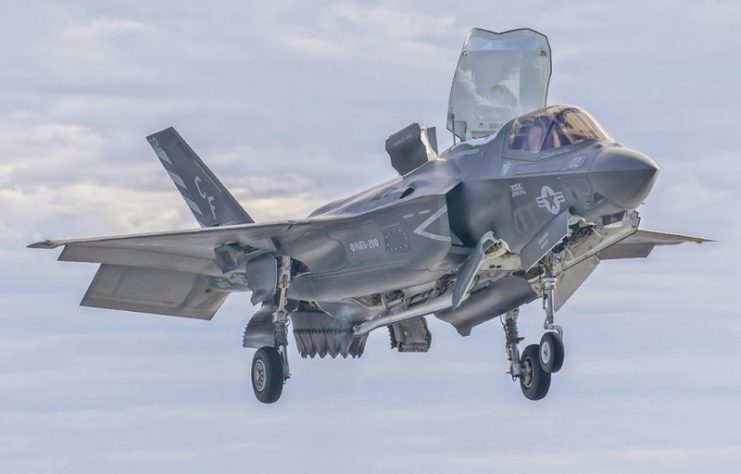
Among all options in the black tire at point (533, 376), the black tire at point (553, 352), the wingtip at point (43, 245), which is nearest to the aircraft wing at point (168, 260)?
the wingtip at point (43, 245)

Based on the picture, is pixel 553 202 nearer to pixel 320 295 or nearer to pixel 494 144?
pixel 494 144

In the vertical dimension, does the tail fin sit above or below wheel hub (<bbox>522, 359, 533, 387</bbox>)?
above

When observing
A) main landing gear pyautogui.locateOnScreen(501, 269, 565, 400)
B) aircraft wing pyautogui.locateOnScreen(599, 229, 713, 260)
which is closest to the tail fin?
main landing gear pyautogui.locateOnScreen(501, 269, 565, 400)

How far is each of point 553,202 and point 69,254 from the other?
8.89 meters

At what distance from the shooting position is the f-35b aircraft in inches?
1128

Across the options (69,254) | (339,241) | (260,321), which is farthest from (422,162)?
(69,254)

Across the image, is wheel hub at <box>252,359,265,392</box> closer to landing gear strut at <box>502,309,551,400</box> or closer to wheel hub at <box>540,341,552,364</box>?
landing gear strut at <box>502,309,551,400</box>

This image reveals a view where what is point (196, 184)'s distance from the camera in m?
36.4

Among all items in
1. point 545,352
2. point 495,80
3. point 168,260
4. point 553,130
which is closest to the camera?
point 553,130

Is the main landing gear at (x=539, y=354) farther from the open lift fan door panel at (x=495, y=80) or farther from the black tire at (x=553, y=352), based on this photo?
the open lift fan door panel at (x=495, y=80)

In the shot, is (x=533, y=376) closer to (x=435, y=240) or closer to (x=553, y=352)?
(x=553, y=352)

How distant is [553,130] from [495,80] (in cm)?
457

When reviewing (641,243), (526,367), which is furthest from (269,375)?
(641,243)

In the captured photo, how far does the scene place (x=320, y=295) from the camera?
3272 centimetres
